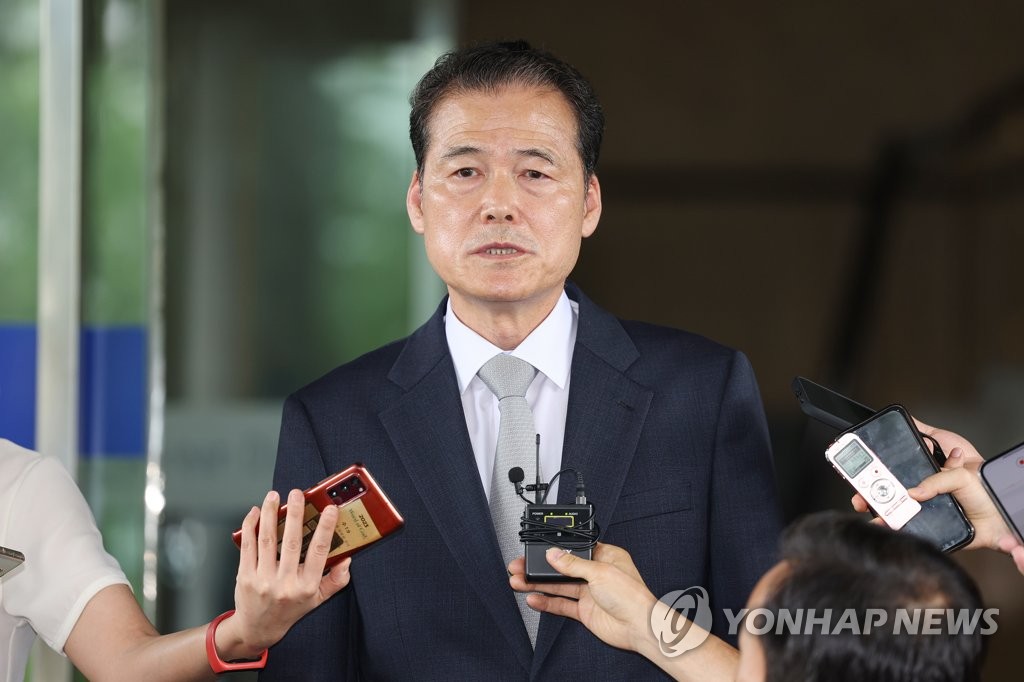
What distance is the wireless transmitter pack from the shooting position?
190 centimetres

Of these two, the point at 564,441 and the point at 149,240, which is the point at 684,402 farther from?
the point at 149,240

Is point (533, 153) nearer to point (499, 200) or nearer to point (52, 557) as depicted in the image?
point (499, 200)

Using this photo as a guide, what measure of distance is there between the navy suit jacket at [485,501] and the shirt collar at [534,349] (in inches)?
1.2

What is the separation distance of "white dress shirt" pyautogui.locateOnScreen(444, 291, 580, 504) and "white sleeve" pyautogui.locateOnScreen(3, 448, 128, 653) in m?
0.66

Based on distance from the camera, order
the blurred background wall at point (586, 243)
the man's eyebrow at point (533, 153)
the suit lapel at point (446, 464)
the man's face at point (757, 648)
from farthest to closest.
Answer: the blurred background wall at point (586, 243) < the man's eyebrow at point (533, 153) < the suit lapel at point (446, 464) < the man's face at point (757, 648)

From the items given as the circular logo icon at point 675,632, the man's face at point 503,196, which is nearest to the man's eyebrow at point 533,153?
the man's face at point 503,196

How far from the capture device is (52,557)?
6.86 feet

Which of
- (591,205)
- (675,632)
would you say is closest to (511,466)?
(675,632)

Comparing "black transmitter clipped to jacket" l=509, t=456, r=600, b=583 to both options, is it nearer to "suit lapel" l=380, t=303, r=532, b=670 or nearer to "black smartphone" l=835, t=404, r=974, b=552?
"suit lapel" l=380, t=303, r=532, b=670

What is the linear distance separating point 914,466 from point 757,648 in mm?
550

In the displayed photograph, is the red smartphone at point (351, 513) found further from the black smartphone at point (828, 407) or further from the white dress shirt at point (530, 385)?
the black smartphone at point (828, 407)

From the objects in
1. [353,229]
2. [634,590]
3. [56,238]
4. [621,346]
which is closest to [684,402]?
[621,346]

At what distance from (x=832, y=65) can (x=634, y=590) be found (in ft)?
17.1

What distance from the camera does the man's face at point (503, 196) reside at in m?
2.13
